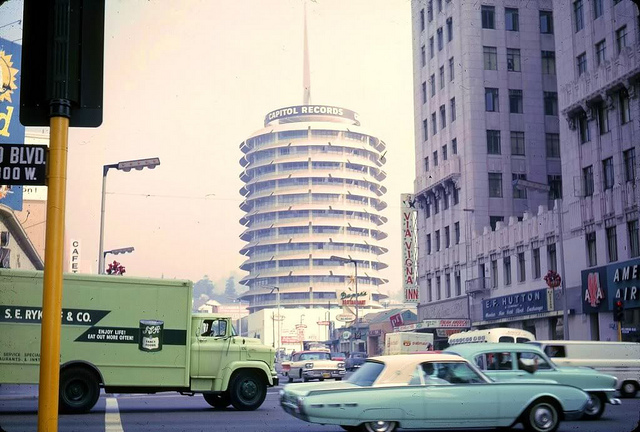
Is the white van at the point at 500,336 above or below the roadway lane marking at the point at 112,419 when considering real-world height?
above

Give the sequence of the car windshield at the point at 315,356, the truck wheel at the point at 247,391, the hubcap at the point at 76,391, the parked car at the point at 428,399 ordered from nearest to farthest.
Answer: the parked car at the point at 428,399 < the hubcap at the point at 76,391 < the truck wheel at the point at 247,391 < the car windshield at the point at 315,356

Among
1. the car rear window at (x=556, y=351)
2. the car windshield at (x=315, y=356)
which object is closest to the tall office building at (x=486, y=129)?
the car windshield at (x=315, y=356)

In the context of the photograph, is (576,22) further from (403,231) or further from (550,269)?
(403,231)

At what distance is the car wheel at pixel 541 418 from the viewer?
1513 cm

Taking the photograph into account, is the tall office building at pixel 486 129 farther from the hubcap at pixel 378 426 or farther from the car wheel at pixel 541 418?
the hubcap at pixel 378 426

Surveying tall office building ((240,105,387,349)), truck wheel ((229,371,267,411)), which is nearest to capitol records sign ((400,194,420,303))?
truck wheel ((229,371,267,411))

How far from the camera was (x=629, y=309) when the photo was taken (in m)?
44.6

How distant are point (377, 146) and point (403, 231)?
121m

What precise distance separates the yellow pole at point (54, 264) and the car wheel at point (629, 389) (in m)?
25.2

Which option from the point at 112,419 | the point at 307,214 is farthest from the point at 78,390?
the point at 307,214

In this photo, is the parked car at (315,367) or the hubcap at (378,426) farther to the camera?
the parked car at (315,367)

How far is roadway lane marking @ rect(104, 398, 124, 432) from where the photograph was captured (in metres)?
17.1

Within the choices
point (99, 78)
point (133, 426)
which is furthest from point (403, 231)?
point (99, 78)

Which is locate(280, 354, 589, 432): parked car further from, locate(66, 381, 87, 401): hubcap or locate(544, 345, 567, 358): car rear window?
locate(544, 345, 567, 358): car rear window
